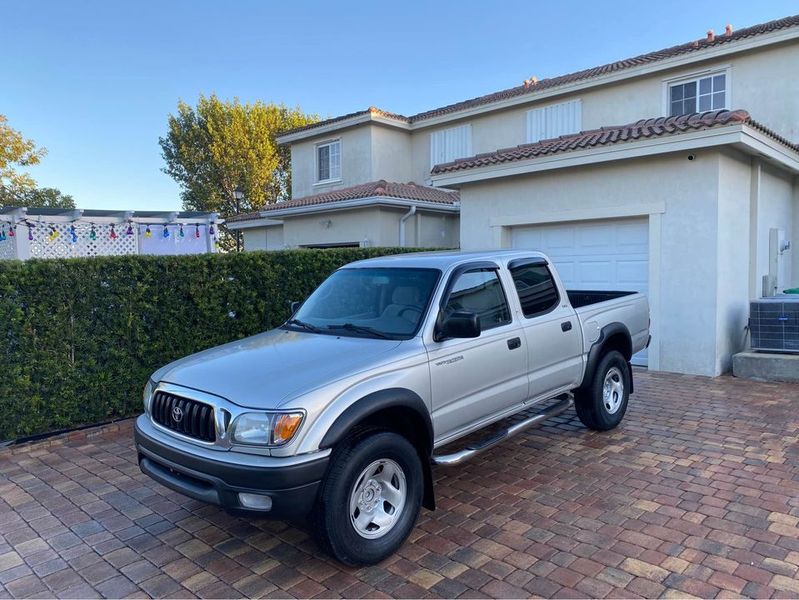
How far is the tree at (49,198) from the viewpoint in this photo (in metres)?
33.0

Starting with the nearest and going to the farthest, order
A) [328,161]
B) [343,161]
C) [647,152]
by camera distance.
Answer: [647,152] < [343,161] < [328,161]

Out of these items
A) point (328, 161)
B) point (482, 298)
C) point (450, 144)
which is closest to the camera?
point (482, 298)

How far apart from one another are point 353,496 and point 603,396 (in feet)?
11.8

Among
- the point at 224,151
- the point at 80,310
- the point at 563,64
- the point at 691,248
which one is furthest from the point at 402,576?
the point at 224,151

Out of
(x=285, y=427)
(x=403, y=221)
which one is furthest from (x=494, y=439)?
(x=403, y=221)

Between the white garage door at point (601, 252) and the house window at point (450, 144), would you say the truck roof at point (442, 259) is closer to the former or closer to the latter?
the white garage door at point (601, 252)

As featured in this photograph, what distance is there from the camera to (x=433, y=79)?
21.4 m

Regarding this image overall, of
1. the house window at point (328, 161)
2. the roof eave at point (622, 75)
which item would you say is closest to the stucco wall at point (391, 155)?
the roof eave at point (622, 75)

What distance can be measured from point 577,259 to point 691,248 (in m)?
1.90

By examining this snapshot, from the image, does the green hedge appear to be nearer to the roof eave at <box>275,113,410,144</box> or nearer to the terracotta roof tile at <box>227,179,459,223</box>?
the terracotta roof tile at <box>227,179,459,223</box>

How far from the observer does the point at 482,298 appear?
4.66 meters

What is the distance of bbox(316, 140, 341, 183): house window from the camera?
66.7 feet

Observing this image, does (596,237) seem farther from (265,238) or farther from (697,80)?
(265,238)

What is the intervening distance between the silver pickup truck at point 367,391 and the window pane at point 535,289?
0.05 ft
